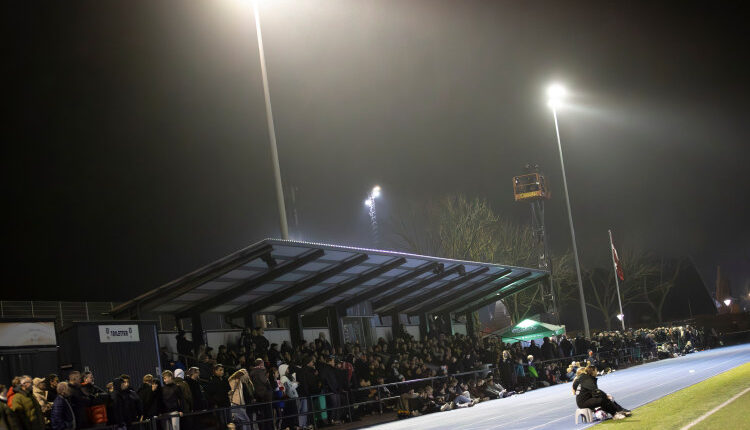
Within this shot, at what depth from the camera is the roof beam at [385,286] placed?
25844mm

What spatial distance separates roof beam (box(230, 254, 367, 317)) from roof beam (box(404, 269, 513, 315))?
1006cm

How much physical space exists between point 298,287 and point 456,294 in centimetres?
1160


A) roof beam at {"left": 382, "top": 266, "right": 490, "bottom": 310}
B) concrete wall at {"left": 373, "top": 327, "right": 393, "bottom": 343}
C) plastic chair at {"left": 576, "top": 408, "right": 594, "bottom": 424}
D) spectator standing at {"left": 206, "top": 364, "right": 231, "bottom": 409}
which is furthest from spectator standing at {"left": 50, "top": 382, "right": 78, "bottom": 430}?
roof beam at {"left": 382, "top": 266, "right": 490, "bottom": 310}

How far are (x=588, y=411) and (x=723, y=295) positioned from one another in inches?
3899

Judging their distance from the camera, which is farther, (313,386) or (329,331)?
(329,331)

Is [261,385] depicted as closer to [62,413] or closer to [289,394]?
[289,394]

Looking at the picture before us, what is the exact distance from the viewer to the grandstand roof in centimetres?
1783

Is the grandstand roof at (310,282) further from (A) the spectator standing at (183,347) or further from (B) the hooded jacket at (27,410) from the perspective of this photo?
(B) the hooded jacket at (27,410)

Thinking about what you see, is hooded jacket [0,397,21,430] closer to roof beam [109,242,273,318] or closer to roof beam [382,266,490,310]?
roof beam [109,242,273,318]

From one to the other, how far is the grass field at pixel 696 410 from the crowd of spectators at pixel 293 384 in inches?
66.1

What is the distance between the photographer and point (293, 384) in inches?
738

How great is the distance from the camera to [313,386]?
1931 cm

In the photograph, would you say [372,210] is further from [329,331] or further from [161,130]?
[329,331]

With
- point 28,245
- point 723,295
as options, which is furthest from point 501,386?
point 723,295
